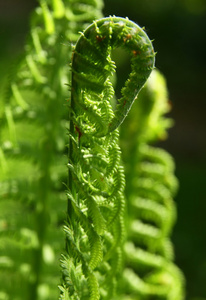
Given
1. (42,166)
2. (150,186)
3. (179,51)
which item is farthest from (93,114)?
(179,51)

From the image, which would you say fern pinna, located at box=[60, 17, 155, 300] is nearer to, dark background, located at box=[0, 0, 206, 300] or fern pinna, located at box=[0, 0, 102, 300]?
fern pinna, located at box=[0, 0, 102, 300]

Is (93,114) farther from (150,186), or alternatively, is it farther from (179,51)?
(179,51)

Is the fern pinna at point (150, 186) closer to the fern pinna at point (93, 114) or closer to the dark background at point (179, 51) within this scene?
the fern pinna at point (93, 114)

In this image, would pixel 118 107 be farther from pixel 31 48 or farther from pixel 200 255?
pixel 200 255

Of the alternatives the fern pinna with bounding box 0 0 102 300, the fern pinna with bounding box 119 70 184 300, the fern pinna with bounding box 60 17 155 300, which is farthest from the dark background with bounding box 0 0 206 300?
the fern pinna with bounding box 60 17 155 300

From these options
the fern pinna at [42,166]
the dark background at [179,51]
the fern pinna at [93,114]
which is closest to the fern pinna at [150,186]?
the fern pinna at [42,166]

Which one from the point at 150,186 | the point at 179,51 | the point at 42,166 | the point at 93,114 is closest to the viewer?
the point at 93,114

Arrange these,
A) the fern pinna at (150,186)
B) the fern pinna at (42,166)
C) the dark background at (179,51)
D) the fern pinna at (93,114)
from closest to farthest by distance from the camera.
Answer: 1. the fern pinna at (93,114)
2. the fern pinna at (42,166)
3. the fern pinna at (150,186)
4. the dark background at (179,51)
